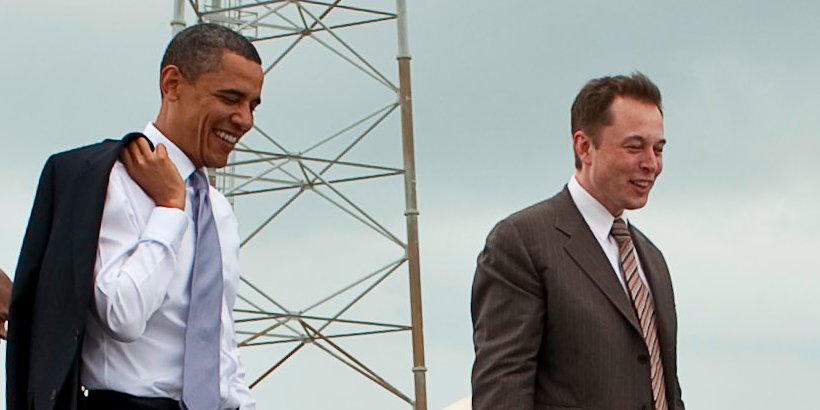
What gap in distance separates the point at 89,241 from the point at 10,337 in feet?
0.98

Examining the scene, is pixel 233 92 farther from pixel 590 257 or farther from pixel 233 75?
pixel 590 257

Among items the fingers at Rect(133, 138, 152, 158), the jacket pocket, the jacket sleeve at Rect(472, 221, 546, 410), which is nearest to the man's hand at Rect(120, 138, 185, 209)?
the fingers at Rect(133, 138, 152, 158)

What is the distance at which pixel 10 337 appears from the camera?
3764 millimetres

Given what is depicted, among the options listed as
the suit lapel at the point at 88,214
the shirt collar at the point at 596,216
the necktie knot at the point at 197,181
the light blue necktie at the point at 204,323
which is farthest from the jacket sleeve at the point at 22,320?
the shirt collar at the point at 596,216

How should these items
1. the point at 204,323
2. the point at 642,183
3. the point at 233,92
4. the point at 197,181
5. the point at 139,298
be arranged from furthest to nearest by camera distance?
the point at 642,183, the point at 197,181, the point at 233,92, the point at 204,323, the point at 139,298

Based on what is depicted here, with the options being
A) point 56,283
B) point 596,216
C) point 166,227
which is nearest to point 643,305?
point 596,216

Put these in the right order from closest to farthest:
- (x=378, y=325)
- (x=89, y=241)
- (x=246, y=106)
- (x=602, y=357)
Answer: (x=89, y=241) → (x=246, y=106) → (x=602, y=357) → (x=378, y=325)

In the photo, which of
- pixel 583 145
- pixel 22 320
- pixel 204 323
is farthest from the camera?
pixel 583 145

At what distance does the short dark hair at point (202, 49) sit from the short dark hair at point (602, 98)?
4.18ft

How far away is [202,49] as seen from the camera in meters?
4.13

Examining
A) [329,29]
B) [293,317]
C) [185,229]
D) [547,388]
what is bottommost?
[547,388]

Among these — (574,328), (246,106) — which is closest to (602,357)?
(574,328)

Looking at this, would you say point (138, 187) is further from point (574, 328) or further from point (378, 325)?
point (378, 325)

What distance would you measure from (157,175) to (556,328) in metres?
1.48
